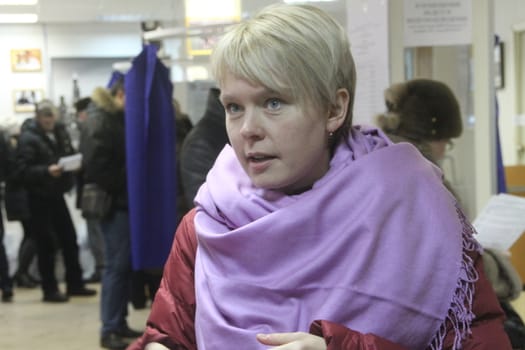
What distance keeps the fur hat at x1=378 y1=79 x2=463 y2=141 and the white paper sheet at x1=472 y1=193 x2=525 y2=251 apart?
0.97ft

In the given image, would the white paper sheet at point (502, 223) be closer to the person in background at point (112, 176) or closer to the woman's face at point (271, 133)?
the woman's face at point (271, 133)

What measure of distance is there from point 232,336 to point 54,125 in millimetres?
5271

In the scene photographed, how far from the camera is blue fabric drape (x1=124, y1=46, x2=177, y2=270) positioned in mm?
3754

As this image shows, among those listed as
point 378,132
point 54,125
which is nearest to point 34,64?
point 54,125

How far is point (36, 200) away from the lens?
587 cm

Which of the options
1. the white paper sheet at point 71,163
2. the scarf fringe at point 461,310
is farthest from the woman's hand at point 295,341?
the white paper sheet at point 71,163

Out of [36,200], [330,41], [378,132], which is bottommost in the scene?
[36,200]

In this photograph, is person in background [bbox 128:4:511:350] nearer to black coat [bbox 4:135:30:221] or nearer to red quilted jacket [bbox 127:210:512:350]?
red quilted jacket [bbox 127:210:512:350]

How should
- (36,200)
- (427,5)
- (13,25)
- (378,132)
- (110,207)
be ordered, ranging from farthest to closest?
(13,25) < (36,200) < (110,207) < (427,5) < (378,132)

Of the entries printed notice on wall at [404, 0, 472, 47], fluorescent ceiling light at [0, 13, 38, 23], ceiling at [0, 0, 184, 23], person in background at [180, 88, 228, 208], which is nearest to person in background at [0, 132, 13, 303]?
ceiling at [0, 0, 184, 23]

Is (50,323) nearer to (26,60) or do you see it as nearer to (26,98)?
(26,98)

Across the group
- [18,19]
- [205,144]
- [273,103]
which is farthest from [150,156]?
[18,19]

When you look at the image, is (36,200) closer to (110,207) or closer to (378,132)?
(110,207)

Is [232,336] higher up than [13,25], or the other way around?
[13,25]
